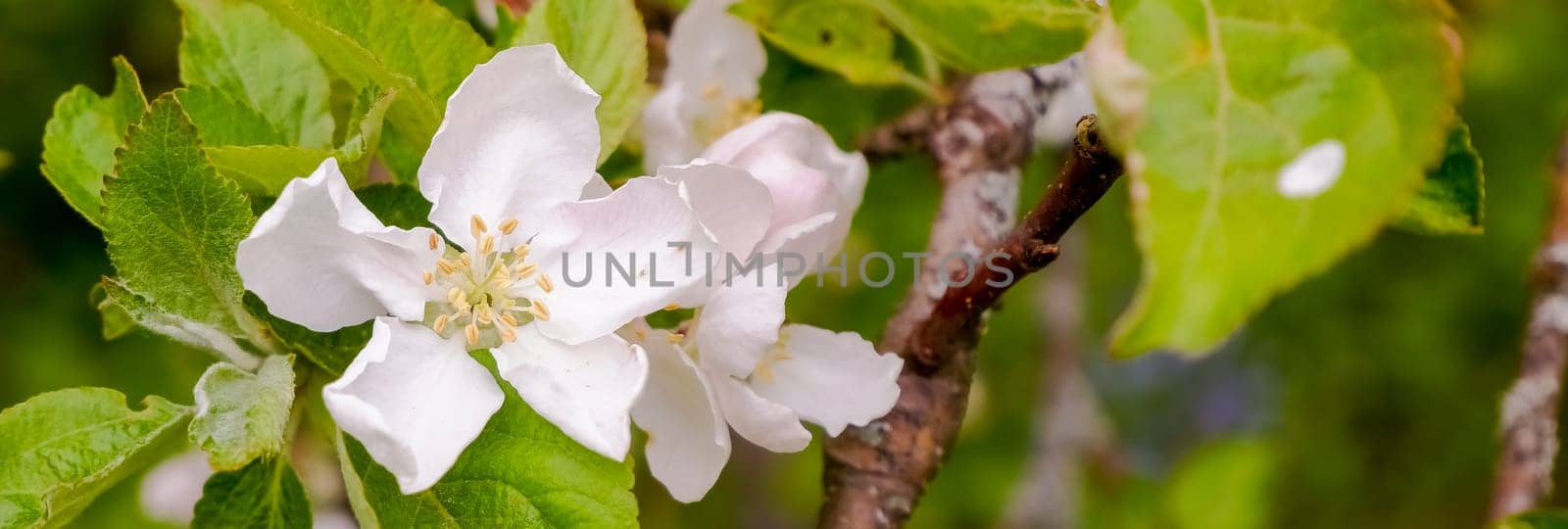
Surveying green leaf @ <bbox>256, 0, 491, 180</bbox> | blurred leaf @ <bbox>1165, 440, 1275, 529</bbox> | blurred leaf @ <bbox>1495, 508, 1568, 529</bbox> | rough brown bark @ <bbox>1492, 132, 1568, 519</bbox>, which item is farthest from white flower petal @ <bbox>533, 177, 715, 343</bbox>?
blurred leaf @ <bbox>1165, 440, 1275, 529</bbox>

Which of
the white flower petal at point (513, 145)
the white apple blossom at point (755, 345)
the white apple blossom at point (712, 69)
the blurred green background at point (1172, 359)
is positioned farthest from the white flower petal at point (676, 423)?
the blurred green background at point (1172, 359)

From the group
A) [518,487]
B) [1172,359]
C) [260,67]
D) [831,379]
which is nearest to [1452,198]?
[831,379]

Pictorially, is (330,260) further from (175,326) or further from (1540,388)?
(1540,388)

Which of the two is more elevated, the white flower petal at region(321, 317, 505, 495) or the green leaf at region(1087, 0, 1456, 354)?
the green leaf at region(1087, 0, 1456, 354)

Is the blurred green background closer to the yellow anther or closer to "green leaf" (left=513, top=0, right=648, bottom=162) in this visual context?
"green leaf" (left=513, top=0, right=648, bottom=162)

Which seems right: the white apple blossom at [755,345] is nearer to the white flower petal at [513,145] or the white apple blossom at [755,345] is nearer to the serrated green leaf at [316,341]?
the white flower petal at [513,145]

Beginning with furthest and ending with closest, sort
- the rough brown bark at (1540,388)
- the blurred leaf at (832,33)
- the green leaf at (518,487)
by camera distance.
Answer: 1. the rough brown bark at (1540,388)
2. the blurred leaf at (832,33)
3. the green leaf at (518,487)
